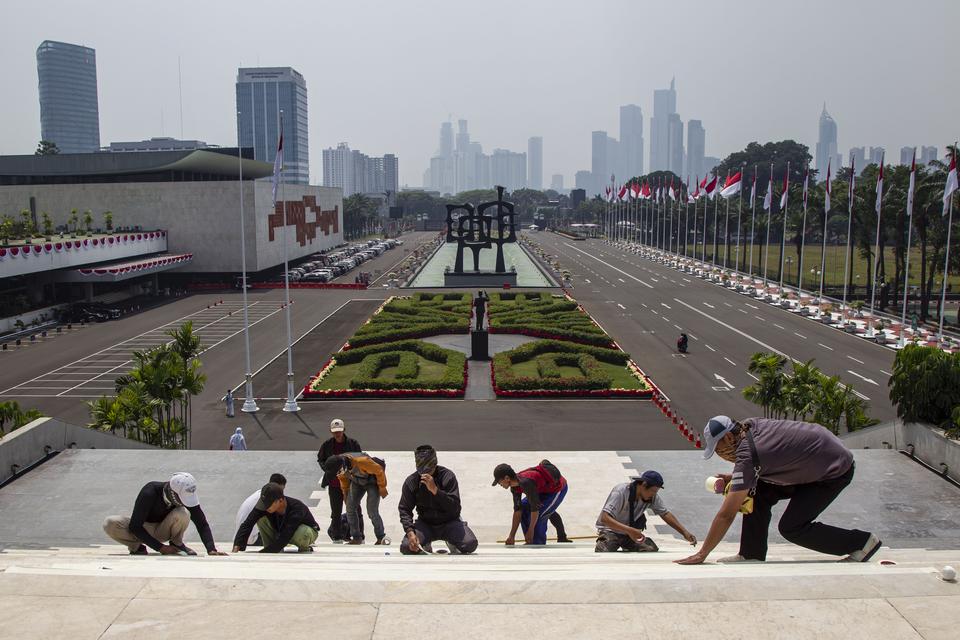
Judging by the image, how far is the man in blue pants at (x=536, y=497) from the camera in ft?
36.2

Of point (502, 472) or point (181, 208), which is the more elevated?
point (181, 208)

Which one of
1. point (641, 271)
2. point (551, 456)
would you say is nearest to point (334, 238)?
point (641, 271)

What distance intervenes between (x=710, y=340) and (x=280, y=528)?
40.8 metres

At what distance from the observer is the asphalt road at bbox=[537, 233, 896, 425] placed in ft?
113

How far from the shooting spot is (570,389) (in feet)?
109

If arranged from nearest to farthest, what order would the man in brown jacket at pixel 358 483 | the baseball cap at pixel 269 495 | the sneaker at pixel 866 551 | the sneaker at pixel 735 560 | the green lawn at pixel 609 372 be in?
the sneaker at pixel 866 551 < the sneaker at pixel 735 560 < the baseball cap at pixel 269 495 < the man in brown jacket at pixel 358 483 < the green lawn at pixel 609 372

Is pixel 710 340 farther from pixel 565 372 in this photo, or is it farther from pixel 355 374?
pixel 355 374

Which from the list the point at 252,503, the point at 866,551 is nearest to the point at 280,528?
the point at 252,503

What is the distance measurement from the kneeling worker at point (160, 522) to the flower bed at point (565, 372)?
2358 cm

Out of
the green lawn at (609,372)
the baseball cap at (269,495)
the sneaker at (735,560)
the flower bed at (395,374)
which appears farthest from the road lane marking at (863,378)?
the baseball cap at (269,495)

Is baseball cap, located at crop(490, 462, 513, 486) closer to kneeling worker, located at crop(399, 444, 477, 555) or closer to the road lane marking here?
kneeling worker, located at crop(399, 444, 477, 555)

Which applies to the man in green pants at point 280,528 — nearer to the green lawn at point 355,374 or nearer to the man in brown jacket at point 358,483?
the man in brown jacket at point 358,483

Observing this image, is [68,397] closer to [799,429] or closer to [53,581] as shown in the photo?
[53,581]

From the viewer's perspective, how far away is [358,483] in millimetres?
11594
